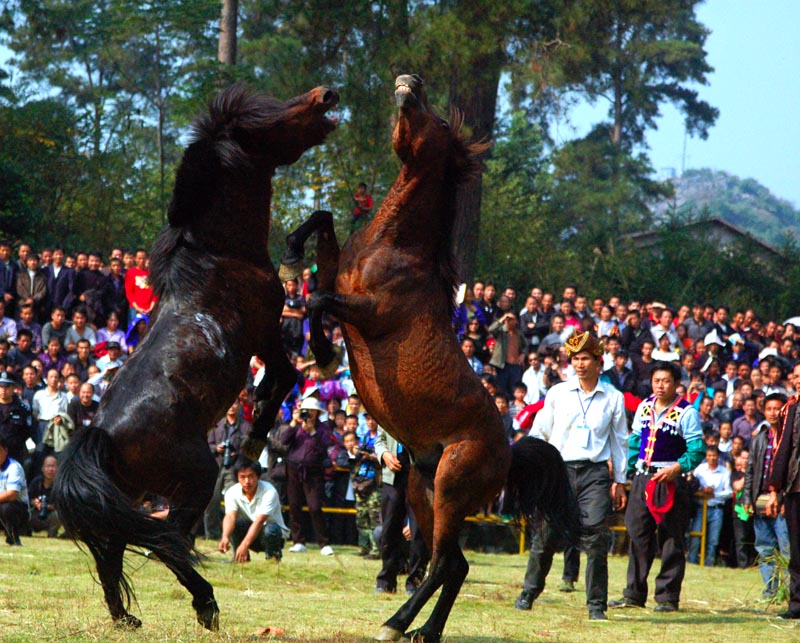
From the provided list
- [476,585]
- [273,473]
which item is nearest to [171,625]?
[476,585]

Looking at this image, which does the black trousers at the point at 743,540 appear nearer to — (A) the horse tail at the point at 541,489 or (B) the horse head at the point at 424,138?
(A) the horse tail at the point at 541,489

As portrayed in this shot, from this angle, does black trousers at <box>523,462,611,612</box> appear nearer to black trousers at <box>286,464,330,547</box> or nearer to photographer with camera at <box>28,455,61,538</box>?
black trousers at <box>286,464,330,547</box>

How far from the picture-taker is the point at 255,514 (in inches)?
437

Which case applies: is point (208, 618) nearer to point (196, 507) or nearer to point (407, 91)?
point (196, 507)

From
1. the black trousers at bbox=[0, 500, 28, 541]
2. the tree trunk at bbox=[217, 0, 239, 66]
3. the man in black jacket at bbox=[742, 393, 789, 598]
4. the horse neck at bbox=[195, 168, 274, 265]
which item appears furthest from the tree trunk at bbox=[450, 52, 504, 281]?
the horse neck at bbox=[195, 168, 274, 265]

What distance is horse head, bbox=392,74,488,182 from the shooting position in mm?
6621

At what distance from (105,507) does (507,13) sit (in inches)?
534

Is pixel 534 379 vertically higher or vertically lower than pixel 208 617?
higher

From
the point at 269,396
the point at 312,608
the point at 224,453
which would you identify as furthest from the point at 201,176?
the point at 224,453

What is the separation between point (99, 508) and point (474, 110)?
14327 mm

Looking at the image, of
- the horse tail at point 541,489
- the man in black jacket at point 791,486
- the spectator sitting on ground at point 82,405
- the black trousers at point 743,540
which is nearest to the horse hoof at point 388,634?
the horse tail at point 541,489

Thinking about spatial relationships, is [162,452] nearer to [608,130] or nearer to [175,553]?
[175,553]

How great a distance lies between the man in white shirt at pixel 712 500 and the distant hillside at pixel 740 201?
9787 centimetres

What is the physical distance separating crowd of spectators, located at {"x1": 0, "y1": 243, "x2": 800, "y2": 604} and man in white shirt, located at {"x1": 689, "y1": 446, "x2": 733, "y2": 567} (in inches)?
0.7
